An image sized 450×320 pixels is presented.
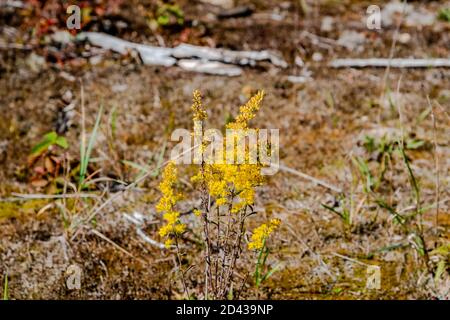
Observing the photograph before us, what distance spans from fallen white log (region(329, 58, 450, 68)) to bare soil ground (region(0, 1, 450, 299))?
2.2 inches

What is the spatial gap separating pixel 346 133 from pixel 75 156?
1.89 m

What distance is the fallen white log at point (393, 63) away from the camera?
4.38 m

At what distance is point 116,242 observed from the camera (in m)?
2.97

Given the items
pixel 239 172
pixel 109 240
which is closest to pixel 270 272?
pixel 239 172

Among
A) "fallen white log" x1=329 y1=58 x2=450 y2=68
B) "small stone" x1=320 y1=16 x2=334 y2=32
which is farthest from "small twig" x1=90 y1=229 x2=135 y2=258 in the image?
"small stone" x1=320 y1=16 x2=334 y2=32

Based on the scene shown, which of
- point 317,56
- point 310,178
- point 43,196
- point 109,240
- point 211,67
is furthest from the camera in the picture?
point 317,56

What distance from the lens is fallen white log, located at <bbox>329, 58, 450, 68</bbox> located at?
4.38 meters

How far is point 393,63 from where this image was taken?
175 inches

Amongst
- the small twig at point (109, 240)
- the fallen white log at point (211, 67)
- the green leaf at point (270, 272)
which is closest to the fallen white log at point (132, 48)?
the fallen white log at point (211, 67)

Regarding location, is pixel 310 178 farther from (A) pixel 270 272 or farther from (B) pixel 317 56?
(B) pixel 317 56

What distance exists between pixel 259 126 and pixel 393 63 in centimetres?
144

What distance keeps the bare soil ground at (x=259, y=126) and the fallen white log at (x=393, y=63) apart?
0.18 ft

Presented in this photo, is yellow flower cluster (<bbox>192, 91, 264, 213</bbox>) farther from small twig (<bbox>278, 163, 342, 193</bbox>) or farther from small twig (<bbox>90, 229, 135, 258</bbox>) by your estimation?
small twig (<bbox>278, 163, 342, 193</bbox>)
